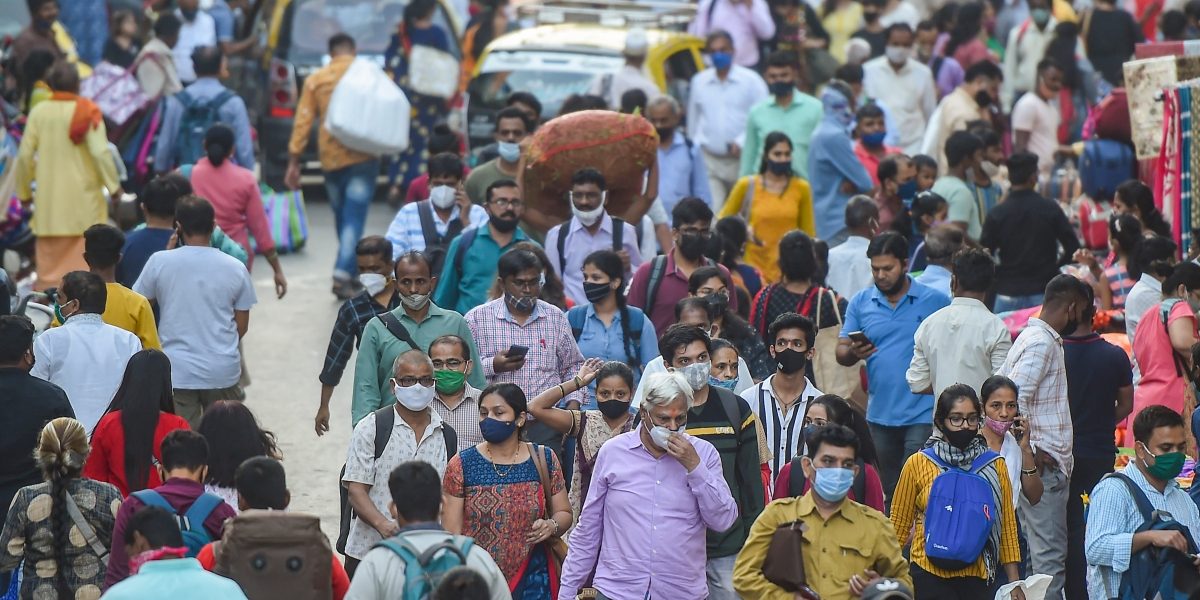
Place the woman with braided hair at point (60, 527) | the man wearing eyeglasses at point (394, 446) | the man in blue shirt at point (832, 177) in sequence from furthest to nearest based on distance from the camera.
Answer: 1. the man in blue shirt at point (832, 177)
2. the man wearing eyeglasses at point (394, 446)
3. the woman with braided hair at point (60, 527)

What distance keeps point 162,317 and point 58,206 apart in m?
4.02

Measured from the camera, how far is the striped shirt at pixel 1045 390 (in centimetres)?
891

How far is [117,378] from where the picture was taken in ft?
29.9

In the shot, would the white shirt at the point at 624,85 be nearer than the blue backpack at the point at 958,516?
No

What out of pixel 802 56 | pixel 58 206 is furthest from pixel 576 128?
pixel 802 56

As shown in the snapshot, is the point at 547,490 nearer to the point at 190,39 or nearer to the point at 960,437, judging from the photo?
the point at 960,437

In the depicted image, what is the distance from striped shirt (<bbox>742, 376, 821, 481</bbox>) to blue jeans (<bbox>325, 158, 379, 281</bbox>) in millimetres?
7334

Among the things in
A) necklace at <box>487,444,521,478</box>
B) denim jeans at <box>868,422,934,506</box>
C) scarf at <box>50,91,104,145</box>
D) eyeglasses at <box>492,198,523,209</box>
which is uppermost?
scarf at <box>50,91,104,145</box>

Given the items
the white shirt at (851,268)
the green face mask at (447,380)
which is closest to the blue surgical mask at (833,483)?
the green face mask at (447,380)

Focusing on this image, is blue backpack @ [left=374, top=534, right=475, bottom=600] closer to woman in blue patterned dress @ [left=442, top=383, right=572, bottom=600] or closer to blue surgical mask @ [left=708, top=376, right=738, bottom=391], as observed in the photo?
woman in blue patterned dress @ [left=442, top=383, right=572, bottom=600]

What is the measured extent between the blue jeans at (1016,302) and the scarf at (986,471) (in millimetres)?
4280

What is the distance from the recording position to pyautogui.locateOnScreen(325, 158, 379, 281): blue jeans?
617 inches

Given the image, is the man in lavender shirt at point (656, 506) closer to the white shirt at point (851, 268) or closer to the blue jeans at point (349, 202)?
the white shirt at point (851, 268)

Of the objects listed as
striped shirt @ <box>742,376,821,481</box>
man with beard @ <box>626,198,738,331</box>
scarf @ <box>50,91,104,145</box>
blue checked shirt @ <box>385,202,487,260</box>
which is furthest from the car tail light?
striped shirt @ <box>742,376,821,481</box>
